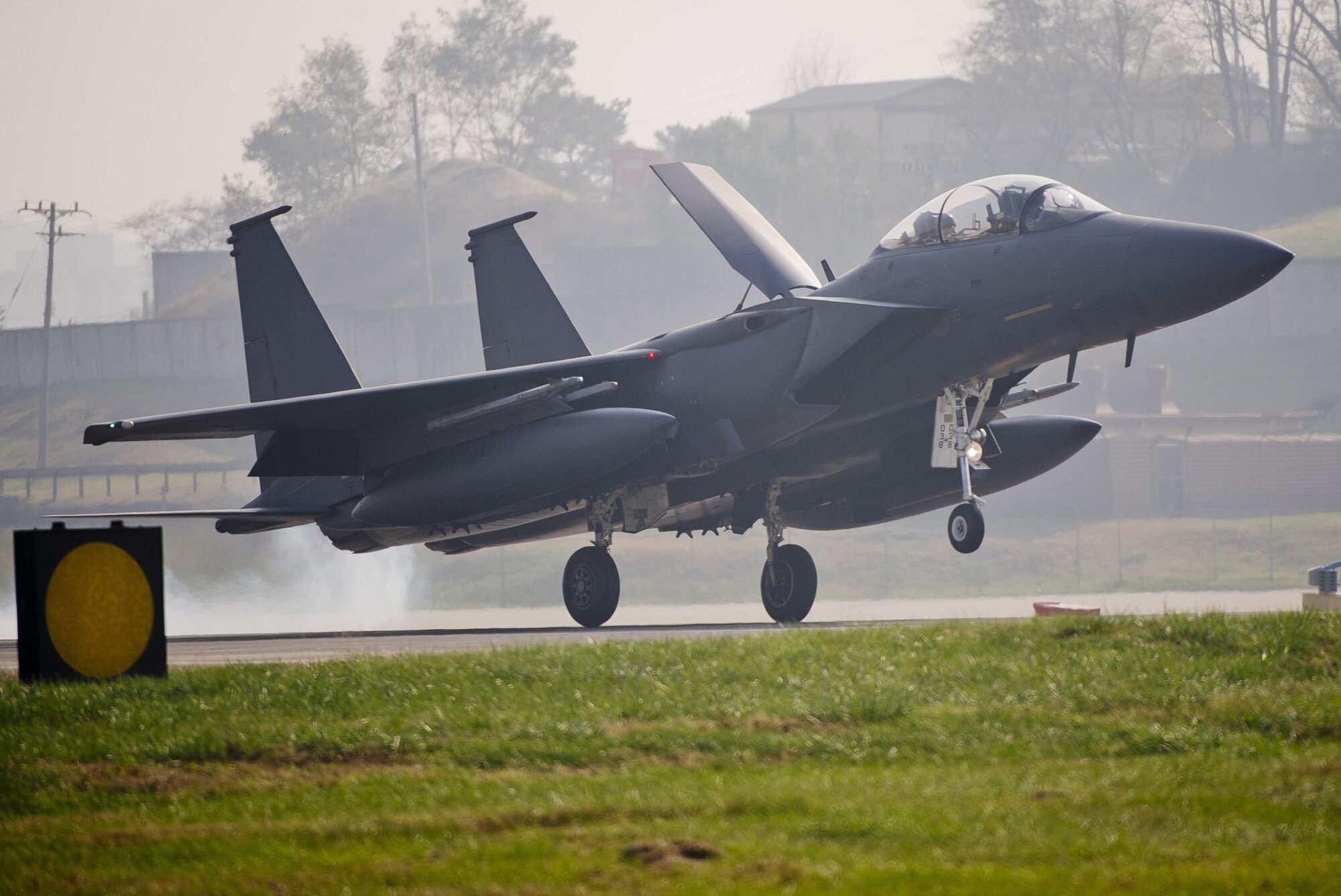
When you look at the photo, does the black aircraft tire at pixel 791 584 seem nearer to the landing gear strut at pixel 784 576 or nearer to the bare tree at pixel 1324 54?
the landing gear strut at pixel 784 576

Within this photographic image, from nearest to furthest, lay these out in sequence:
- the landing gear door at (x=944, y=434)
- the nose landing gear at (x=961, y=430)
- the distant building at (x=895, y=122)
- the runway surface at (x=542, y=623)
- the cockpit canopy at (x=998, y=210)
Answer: the runway surface at (x=542, y=623), the cockpit canopy at (x=998, y=210), the nose landing gear at (x=961, y=430), the landing gear door at (x=944, y=434), the distant building at (x=895, y=122)

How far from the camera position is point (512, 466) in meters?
16.5

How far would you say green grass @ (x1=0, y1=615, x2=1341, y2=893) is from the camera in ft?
19.7

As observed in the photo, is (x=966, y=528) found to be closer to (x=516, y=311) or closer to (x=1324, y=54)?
(x=516, y=311)

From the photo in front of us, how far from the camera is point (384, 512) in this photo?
17.4 meters

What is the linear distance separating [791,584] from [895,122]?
102583mm

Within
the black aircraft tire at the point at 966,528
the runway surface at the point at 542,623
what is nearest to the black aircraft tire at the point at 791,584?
the runway surface at the point at 542,623

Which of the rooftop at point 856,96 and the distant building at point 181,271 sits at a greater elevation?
the rooftop at point 856,96

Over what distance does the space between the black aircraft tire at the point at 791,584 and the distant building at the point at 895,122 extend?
89039mm

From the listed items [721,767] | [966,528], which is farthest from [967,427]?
[721,767]

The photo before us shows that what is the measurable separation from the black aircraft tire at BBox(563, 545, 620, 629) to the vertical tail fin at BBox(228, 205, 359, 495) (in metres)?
4.01

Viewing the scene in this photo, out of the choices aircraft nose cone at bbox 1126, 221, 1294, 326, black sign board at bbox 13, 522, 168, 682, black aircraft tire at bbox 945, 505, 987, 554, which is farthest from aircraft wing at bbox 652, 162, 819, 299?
black sign board at bbox 13, 522, 168, 682

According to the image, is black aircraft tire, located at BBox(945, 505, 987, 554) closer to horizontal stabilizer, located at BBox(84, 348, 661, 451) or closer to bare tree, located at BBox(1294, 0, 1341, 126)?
horizontal stabilizer, located at BBox(84, 348, 661, 451)

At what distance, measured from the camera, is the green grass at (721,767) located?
600cm
